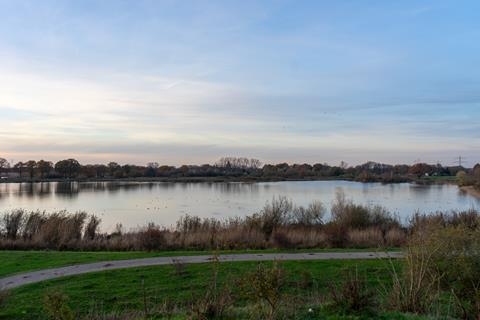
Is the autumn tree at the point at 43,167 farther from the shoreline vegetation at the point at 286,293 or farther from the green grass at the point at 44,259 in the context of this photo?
the shoreline vegetation at the point at 286,293

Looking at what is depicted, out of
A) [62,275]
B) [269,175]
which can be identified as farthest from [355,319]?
[269,175]

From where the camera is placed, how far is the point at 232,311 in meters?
6.58

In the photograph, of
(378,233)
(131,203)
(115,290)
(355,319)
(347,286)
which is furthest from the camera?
(131,203)

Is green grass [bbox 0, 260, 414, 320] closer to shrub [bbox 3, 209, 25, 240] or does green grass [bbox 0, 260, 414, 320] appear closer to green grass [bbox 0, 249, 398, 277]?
green grass [bbox 0, 249, 398, 277]

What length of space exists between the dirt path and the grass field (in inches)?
23.9

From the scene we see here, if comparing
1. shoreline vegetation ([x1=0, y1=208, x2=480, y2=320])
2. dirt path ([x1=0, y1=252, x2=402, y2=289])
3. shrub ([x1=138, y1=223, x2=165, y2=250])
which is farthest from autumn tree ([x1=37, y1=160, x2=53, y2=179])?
shoreline vegetation ([x1=0, y1=208, x2=480, y2=320])

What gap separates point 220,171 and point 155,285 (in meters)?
104

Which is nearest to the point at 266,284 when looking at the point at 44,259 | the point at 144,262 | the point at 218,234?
the point at 144,262

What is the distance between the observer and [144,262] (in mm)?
13984

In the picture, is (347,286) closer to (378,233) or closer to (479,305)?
(479,305)

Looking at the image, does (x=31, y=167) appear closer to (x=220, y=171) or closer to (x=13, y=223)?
(x=220, y=171)

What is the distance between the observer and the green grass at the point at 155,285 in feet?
30.6

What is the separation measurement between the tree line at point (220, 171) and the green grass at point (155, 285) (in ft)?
234

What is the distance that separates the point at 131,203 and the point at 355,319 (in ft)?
122
